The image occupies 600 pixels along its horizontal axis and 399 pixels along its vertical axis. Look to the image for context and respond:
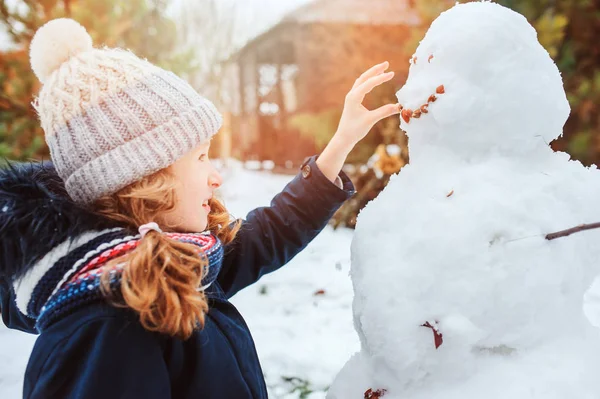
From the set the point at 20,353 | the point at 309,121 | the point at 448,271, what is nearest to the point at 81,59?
the point at 448,271

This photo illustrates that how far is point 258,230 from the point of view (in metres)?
1.72

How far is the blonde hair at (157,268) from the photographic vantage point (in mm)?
1047

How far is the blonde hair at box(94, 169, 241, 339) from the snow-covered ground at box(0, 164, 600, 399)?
1288mm

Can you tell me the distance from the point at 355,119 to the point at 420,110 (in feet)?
1.20

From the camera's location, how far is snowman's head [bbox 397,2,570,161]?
44.3 inches

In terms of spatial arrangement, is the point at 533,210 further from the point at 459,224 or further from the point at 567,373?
the point at 567,373

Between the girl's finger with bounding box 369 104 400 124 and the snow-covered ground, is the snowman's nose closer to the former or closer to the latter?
the girl's finger with bounding box 369 104 400 124

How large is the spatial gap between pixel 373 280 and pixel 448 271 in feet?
0.57

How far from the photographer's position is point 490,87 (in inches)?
44.4

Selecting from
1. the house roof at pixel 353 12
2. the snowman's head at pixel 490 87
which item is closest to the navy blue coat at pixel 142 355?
the snowman's head at pixel 490 87

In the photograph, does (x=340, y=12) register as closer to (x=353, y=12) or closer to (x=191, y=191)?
(x=353, y=12)

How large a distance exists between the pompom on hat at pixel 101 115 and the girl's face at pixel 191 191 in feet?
0.14

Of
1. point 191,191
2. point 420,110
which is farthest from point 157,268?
point 420,110

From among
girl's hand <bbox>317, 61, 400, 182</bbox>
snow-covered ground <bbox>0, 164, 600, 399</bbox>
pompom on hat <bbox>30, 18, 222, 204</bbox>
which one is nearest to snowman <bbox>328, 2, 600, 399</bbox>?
girl's hand <bbox>317, 61, 400, 182</bbox>
